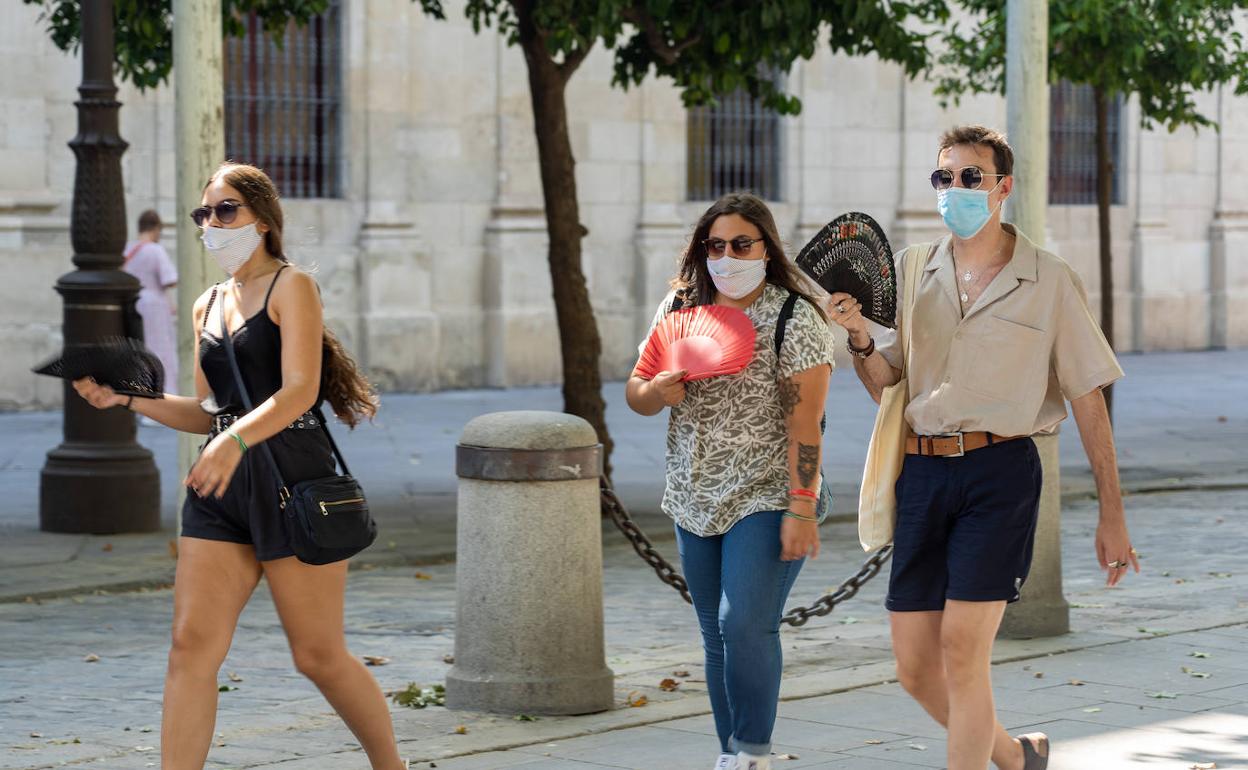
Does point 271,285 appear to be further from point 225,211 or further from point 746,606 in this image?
point 746,606

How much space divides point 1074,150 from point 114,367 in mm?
22411

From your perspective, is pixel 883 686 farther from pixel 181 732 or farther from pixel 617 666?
pixel 181 732

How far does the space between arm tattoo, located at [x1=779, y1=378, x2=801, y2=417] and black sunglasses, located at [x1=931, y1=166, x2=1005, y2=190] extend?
64cm

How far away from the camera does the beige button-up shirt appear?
5.25 meters

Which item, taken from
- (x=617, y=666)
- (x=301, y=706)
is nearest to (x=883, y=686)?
(x=617, y=666)

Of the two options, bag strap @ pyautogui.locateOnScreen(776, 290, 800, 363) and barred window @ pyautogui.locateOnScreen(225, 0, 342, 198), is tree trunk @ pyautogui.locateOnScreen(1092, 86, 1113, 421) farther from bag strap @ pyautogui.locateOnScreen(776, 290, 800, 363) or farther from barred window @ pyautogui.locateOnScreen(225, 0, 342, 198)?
bag strap @ pyautogui.locateOnScreen(776, 290, 800, 363)

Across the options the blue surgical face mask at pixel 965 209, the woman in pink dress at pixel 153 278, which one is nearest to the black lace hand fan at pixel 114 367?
the blue surgical face mask at pixel 965 209

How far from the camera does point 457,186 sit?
20875 mm

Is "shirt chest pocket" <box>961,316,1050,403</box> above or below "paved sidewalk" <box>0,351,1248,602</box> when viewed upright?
above

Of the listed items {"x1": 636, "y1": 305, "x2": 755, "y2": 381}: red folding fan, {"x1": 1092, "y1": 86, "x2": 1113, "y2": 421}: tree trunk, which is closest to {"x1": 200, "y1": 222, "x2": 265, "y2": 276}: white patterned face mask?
{"x1": 636, "y1": 305, "x2": 755, "y2": 381}: red folding fan

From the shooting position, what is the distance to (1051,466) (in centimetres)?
822

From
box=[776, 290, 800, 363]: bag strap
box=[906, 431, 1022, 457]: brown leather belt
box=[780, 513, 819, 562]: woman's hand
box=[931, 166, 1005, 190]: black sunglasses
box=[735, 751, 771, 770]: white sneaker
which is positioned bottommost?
box=[735, 751, 771, 770]: white sneaker

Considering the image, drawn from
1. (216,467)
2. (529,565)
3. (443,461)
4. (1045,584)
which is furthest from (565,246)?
(216,467)

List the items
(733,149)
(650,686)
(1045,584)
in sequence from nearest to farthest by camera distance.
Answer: (650,686)
(1045,584)
(733,149)
